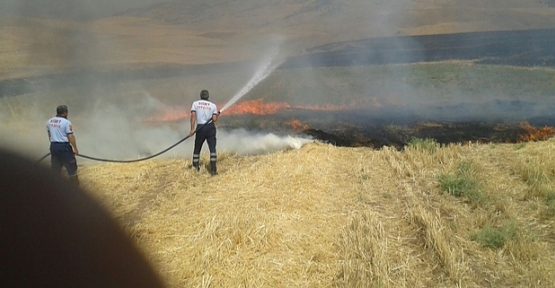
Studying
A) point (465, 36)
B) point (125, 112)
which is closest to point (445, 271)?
point (125, 112)

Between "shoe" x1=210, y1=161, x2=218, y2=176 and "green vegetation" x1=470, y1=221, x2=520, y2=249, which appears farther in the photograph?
"shoe" x1=210, y1=161, x2=218, y2=176

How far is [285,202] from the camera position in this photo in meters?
7.17

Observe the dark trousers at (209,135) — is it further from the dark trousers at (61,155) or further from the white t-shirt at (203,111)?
the dark trousers at (61,155)

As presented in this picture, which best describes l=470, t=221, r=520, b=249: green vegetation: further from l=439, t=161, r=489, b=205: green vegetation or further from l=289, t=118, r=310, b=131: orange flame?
l=289, t=118, r=310, b=131: orange flame

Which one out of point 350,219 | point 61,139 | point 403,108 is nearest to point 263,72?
point 403,108

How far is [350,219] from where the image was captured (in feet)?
21.3

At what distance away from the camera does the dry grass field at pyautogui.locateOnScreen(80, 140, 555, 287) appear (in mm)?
5059

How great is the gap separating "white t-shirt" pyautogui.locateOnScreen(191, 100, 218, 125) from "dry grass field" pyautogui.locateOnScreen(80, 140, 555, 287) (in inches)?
53.2

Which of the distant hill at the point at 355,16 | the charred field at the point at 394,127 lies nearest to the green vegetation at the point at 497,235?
the charred field at the point at 394,127

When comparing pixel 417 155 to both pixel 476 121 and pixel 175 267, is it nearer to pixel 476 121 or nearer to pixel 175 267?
pixel 476 121

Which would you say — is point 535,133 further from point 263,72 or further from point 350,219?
point 263,72

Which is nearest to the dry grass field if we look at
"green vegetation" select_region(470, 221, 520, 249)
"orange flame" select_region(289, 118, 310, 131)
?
"green vegetation" select_region(470, 221, 520, 249)

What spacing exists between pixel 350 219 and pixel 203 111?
183 inches

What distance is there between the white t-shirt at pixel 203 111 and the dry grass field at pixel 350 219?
4.43ft
